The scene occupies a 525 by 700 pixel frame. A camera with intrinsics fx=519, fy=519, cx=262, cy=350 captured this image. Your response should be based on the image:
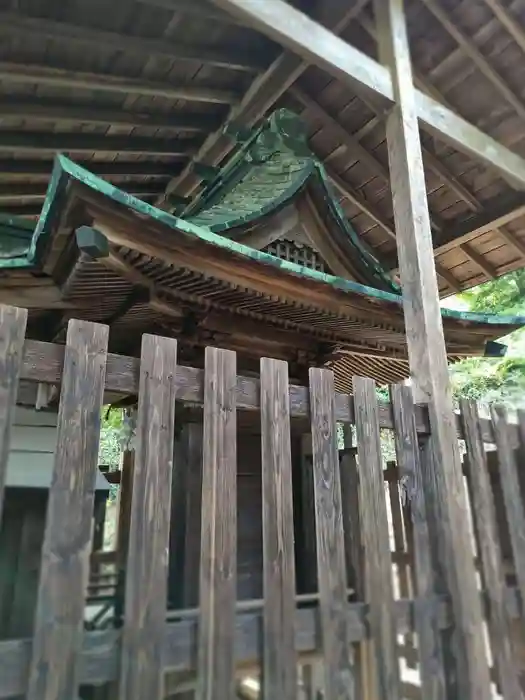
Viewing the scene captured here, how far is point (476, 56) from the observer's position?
4.21 metres

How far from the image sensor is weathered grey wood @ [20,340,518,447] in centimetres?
161

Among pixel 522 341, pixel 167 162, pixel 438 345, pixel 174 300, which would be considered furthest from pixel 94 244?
pixel 522 341

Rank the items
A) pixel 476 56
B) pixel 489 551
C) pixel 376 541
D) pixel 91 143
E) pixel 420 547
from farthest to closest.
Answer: pixel 91 143 → pixel 476 56 → pixel 489 551 → pixel 420 547 → pixel 376 541

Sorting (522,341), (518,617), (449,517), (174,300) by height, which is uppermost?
(522,341)

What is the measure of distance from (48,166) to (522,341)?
8.27 meters

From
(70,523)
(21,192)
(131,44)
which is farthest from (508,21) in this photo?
(70,523)

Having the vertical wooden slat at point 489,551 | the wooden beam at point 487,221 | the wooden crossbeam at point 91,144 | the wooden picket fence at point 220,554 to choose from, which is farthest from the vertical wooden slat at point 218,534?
the wooden beam at point 487,221

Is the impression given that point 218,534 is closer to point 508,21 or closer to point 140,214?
point 140,214

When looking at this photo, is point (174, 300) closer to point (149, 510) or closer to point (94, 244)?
point (94, 244)

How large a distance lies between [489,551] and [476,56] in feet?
12.5

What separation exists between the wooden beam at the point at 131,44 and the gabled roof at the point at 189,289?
1.76 metres

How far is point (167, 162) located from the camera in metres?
5.35

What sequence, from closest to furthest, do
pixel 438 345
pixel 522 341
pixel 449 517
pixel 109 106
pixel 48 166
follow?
pixel 449 517
pixel 438 345
pixel 109 106
pixel 48 166
pixel 522 341

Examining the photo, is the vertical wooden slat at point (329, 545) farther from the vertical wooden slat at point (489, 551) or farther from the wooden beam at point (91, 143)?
the wooden beam at point (91, 143)
